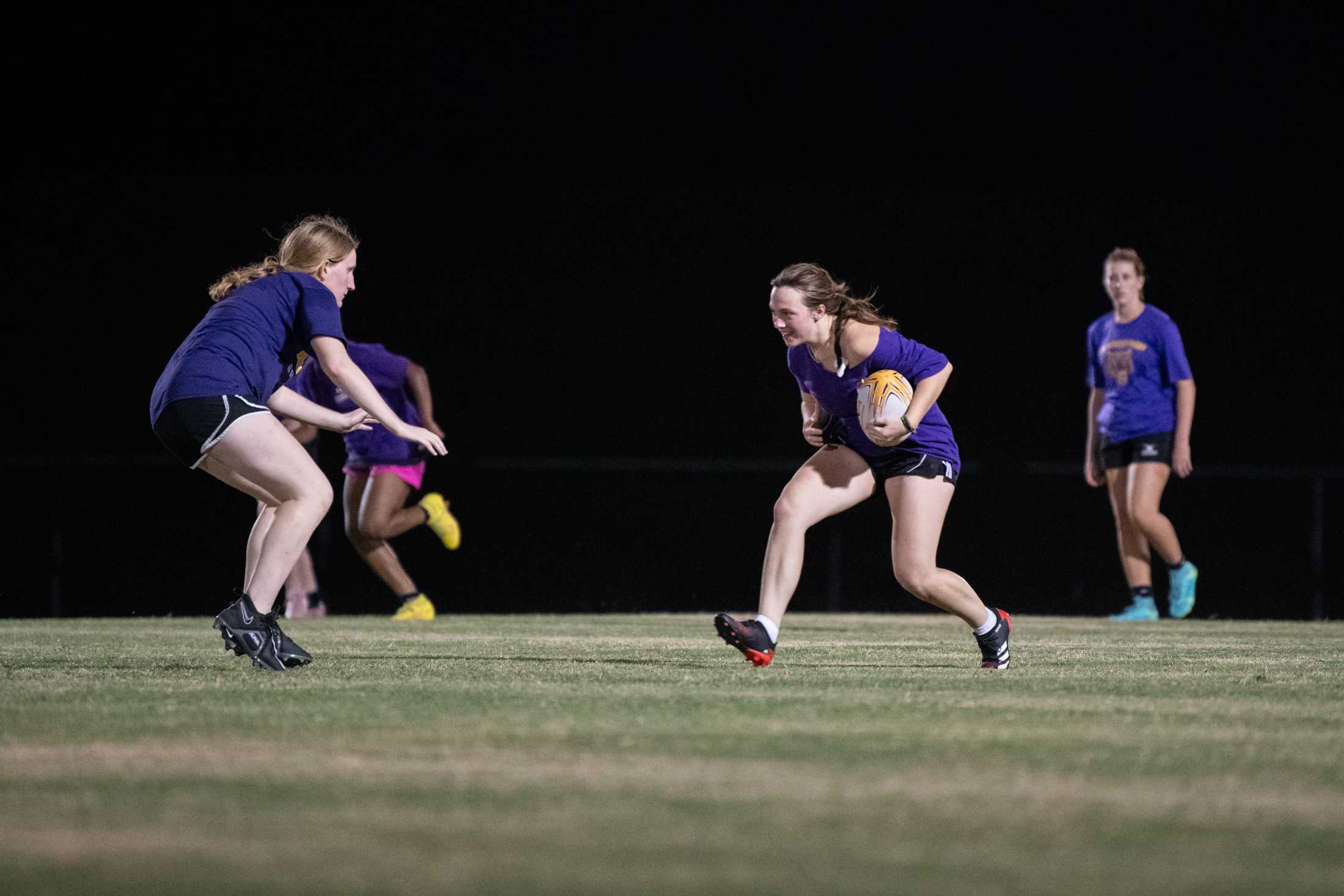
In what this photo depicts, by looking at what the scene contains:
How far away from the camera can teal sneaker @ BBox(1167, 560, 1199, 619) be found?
10.2 m

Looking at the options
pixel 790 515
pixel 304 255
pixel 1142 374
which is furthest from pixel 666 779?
pixel 1142 374

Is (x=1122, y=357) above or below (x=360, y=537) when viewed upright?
above

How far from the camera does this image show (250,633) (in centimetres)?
550

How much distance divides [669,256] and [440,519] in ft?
15.8

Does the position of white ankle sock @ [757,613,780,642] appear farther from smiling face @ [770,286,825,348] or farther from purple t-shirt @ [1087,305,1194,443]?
purple t-shirt @ [1087,305,1194,443]

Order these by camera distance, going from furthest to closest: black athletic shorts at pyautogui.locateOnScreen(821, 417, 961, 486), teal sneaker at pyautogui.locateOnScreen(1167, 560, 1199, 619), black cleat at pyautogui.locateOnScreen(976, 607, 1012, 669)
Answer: teal sneaker at pyautogui.locateOnScreen(1167, 560, 1199, 619) < black cleat at pyautogui.locateOnScreen(976, 607, 1012, 669) < black athletic shorts at pyautogui.locateOnScreen(821, 417, 961, 486)

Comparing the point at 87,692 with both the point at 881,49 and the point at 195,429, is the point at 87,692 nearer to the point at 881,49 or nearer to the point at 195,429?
the point at 195,429

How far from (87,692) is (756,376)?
34.3ft

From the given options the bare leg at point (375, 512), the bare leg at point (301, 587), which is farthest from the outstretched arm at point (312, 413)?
the bare leg at point (301, 587)

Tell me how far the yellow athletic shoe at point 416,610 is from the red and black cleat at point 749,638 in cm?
473

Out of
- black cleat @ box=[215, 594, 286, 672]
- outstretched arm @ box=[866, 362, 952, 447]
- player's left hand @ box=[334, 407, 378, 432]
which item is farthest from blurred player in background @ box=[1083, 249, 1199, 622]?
black cleat @ box=[215, 594, 286, 672]

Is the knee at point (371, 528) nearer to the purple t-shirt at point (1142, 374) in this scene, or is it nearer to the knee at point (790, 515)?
the purple t-shirt at point (1142, 374)

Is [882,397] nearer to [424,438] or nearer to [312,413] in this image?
[424,438]

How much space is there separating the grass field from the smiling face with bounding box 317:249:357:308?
128cm
